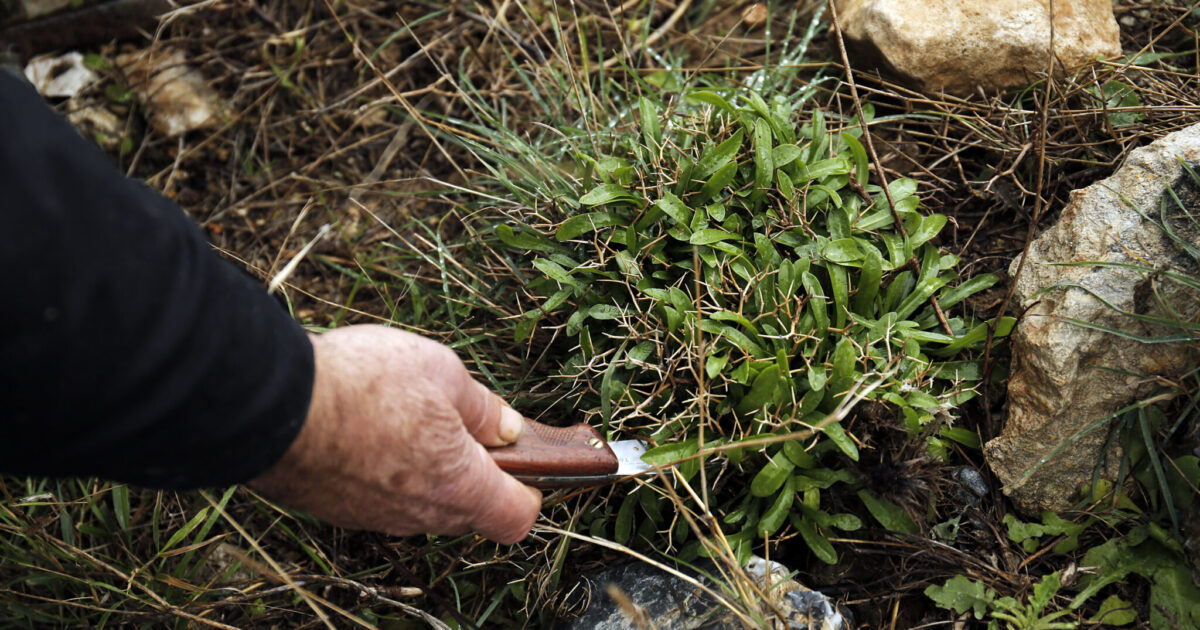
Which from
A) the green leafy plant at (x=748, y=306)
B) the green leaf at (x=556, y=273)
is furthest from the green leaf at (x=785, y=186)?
the green leaf at (x=556, y=273)

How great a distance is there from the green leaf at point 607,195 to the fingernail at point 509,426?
2.29 feet

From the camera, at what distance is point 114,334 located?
1.08 m

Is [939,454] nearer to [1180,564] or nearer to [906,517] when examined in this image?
[906,517]

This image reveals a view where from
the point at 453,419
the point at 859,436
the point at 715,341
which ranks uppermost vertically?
the point at 453,419

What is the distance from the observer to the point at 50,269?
1.04m

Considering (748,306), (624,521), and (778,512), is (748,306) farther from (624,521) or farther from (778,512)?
(624,521)

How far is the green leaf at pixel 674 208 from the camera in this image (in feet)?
6.97

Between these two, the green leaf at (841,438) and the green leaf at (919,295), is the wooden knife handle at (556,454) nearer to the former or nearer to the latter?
the green leaf at (841,438)

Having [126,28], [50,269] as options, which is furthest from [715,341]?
[126,28]

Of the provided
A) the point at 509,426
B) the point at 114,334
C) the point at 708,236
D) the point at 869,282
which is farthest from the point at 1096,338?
the point at 114,334

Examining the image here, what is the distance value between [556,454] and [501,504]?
19 cm

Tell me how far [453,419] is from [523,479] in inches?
13.6

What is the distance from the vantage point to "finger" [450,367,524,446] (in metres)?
1.58

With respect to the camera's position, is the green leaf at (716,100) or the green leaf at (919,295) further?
the green leaf at (716,100)
